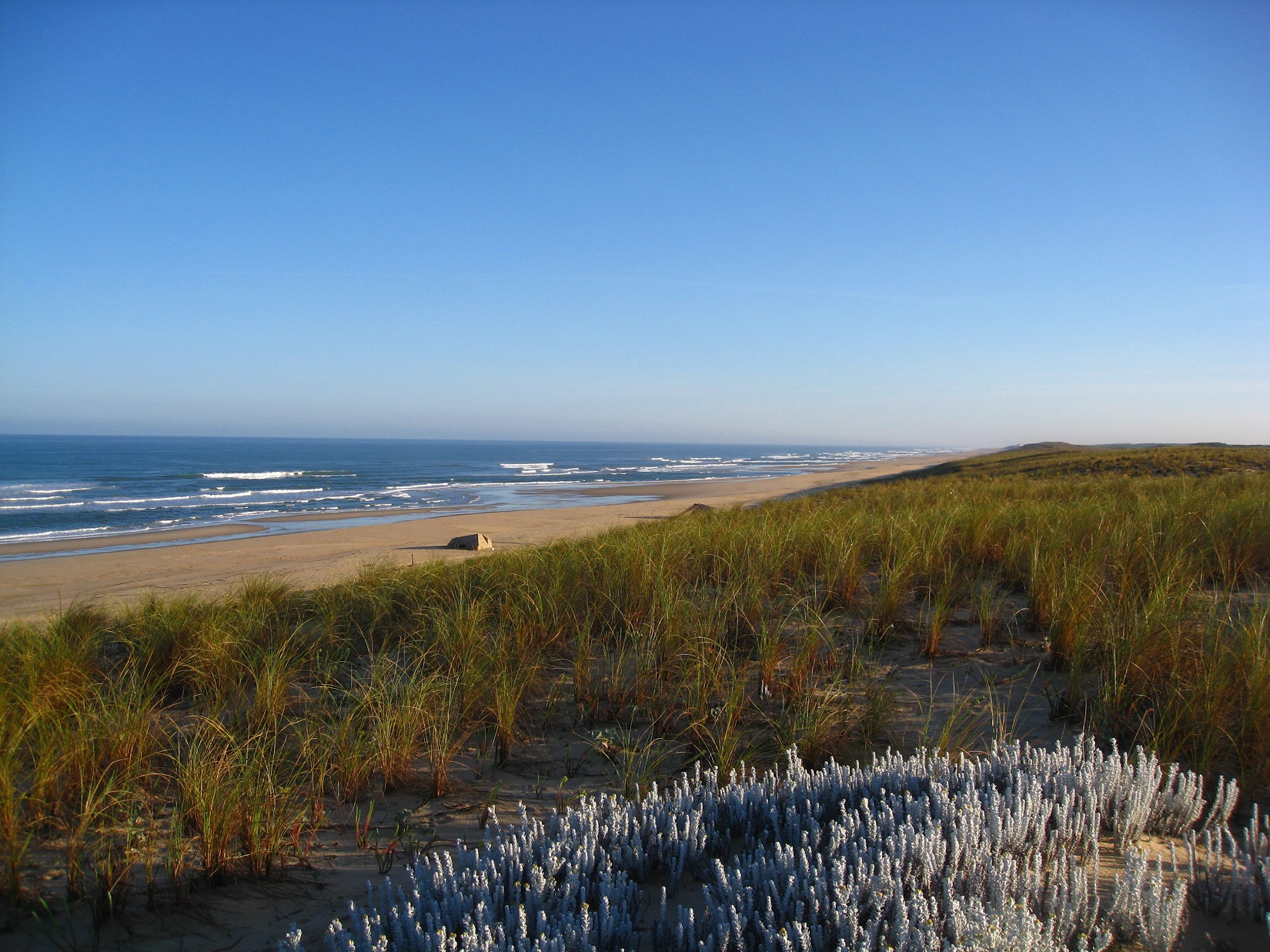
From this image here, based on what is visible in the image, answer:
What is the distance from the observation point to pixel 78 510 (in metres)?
26.9

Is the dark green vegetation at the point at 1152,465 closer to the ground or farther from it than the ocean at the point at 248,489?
farther from it

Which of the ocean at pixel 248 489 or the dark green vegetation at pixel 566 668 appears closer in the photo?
the dark green vegetation at pixel 566 668

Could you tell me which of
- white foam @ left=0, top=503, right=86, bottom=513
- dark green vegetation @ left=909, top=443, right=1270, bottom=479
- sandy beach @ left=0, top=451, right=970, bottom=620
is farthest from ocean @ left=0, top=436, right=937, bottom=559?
dark green vegetation @ left=909, top=443, right=1270, bottom=479

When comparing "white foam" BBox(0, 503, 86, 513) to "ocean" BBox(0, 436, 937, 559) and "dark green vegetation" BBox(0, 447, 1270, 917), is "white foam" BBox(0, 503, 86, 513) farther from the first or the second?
"dark green vegetation" BBox(0, 447, 1270, 917)

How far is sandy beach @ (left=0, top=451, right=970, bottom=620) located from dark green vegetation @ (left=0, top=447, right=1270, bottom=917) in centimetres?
334

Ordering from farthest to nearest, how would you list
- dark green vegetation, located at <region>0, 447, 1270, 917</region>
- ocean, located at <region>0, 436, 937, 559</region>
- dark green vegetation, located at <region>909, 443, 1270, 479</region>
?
ocean, located at <region>0, 436, 937, 559</region>, dark green vegetation, located at <region>909, 443, 1270, 479</region>, dark green vegetation, located at <region>0, 447, 1270, 917</region>

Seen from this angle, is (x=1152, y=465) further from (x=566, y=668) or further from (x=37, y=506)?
(x=37, y=506)

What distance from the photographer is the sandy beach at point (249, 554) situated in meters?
12.1

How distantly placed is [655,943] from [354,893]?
4.06 feet

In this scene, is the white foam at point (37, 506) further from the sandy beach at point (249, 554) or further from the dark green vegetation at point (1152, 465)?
the dark green vegetation at point (1152, 465)

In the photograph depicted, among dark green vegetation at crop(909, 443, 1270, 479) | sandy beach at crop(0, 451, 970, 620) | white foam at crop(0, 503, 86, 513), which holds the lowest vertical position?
sandy beach at crop(0, 451, 970, 620)

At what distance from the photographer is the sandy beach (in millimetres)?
12070

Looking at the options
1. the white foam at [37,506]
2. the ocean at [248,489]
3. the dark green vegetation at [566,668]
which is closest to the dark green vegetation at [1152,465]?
the dark green vegetation at [566,668]

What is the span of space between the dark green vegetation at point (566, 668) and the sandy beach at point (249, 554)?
334 centimetres
